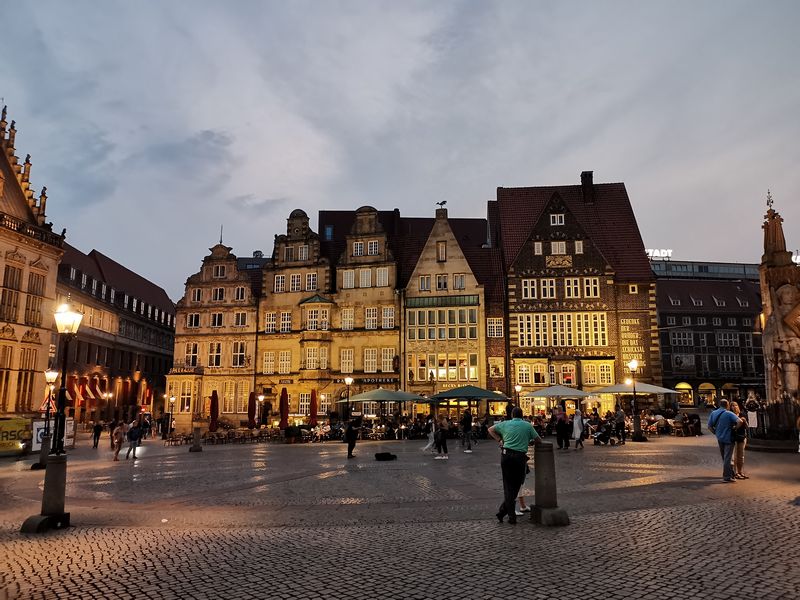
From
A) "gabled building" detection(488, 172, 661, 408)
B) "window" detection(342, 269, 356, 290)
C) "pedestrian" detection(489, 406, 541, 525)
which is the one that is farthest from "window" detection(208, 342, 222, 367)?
"pedestrian" detection(489, 406, 541, 525)

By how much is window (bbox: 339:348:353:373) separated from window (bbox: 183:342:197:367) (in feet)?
43.7

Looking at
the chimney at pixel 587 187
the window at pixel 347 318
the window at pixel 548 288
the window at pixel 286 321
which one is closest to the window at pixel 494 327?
the window at pixel 548 288

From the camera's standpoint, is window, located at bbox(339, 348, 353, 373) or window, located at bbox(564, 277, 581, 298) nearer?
window, located at bbox(564, 277, 581, 298)

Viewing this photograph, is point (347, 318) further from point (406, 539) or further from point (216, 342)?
point (406, 539)

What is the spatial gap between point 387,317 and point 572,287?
1491 centimetres

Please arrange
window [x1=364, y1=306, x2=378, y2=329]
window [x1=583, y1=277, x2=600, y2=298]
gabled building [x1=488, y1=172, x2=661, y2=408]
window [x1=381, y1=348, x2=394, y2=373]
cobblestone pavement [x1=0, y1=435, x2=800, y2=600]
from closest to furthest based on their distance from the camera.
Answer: cobblestone pavement [x1=0, y1=435, x2=800, y2=600], gabled building [x1=488, y1=172, x2=661, y2=408], window [x1=583, y1=277, x2=600, y2=298], window [x1=381, y1=348, x2=394, y2=373], window [x1=364, y1=306, x2=378, y2=329]

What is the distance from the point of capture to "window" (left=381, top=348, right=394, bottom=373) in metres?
48.2

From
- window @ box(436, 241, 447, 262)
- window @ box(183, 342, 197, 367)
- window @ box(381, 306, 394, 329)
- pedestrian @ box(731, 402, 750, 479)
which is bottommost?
pedestrian @ box(731, 402, 750, 479)

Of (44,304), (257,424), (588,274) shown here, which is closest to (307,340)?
(257,424)

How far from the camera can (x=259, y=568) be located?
7555 mm

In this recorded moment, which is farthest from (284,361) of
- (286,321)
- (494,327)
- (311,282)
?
(494,327)

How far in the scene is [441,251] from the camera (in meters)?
48.9

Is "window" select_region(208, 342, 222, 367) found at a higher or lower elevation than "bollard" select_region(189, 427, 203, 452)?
higher

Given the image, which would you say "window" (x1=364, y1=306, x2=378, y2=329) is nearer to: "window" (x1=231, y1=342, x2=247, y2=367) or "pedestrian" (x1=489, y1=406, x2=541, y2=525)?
"window" (x1=231, y1=342, x2=247, y2=367)
